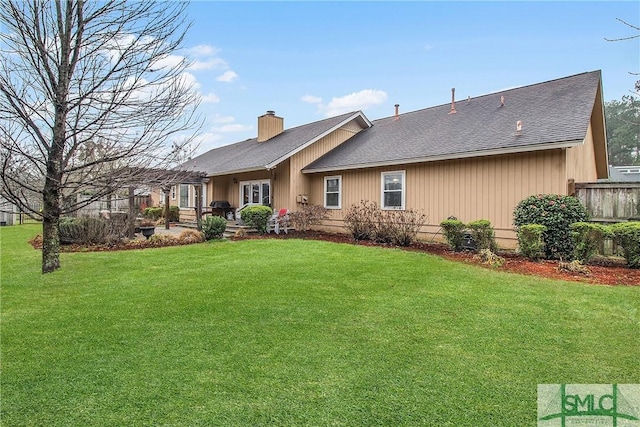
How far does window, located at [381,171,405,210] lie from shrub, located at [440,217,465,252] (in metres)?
2.76

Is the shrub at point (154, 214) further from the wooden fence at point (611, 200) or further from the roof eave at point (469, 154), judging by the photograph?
the wooden fence at point (611, 200)

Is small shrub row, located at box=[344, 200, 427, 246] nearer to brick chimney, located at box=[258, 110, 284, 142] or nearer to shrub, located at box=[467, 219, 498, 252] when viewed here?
shrub, located at box=[467, 219, 498, 252]

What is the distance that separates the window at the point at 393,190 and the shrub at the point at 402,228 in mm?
1262

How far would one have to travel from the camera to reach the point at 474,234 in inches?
335

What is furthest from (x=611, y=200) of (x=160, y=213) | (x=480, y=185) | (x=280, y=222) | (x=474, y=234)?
(x=160, y=213)

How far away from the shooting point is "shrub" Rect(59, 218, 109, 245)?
10945 millimetres

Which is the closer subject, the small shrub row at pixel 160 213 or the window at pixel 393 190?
the window at pixel 393 190

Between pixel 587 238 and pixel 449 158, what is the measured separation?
400 cm

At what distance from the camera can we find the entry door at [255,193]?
622 inches

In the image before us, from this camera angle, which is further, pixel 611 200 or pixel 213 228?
pixel 213 228

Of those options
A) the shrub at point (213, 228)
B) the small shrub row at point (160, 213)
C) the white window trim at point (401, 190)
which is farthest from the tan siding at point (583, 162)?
the small shrub row at point (160, 213)

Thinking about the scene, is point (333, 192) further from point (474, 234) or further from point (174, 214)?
point (174, 214)

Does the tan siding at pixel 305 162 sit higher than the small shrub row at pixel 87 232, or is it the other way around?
the tan siding at pixel 305 162

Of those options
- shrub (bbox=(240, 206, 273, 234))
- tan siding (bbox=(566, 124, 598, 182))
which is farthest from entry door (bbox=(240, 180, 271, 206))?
tan siding (bbox=(566, 124, 598, 182))
